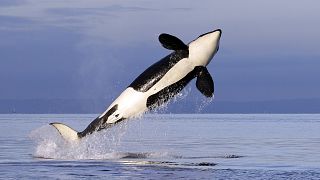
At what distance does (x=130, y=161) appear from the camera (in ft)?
89.9

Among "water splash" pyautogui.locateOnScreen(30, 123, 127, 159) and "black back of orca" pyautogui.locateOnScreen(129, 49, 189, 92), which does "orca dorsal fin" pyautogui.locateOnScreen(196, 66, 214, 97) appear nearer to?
"black back of orca" pyautogui.locateOnScreen(129, 49, 189, 92)

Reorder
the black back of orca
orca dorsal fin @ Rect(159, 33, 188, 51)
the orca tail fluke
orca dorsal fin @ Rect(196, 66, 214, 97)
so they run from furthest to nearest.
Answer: the orca tail fluke
the black back of orca
orca dorsal fin @ Rect(196, 66, 214, 97)
orca dorsal fin @ Rect(159, 33, 188, 51)

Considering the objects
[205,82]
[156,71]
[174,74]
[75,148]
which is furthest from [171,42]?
[75,148]

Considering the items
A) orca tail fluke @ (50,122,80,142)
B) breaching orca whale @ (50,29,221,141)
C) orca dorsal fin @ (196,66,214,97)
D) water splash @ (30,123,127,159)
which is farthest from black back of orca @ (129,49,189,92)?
orca tail fluke @ (50,122,80,142)

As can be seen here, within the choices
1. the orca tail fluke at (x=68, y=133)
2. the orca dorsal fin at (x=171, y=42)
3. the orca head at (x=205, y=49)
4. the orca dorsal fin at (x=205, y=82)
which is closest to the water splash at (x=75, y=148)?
the orca tail fluke at (x=68, y=133)

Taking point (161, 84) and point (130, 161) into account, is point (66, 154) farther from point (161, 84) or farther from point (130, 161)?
point (161, 84)

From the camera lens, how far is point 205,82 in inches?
996

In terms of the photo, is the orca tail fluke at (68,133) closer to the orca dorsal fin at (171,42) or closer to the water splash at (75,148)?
the water splash at (75,148)

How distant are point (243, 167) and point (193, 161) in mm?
3124

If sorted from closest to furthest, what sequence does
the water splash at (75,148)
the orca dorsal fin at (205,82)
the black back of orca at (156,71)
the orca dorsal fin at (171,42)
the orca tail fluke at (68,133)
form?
the orca dorsal fin at (171,42) < the orca dorsal fin at (205,82) < the black back of orca at (156,71) < the orca tail fluke at (68,133) < the water splash at (75,148)

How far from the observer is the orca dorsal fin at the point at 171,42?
25.1 meters

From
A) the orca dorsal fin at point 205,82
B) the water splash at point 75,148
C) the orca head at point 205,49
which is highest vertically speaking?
the orca head at point 205,49

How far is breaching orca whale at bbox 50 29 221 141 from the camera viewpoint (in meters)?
25.3

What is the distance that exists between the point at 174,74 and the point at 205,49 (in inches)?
52.0
